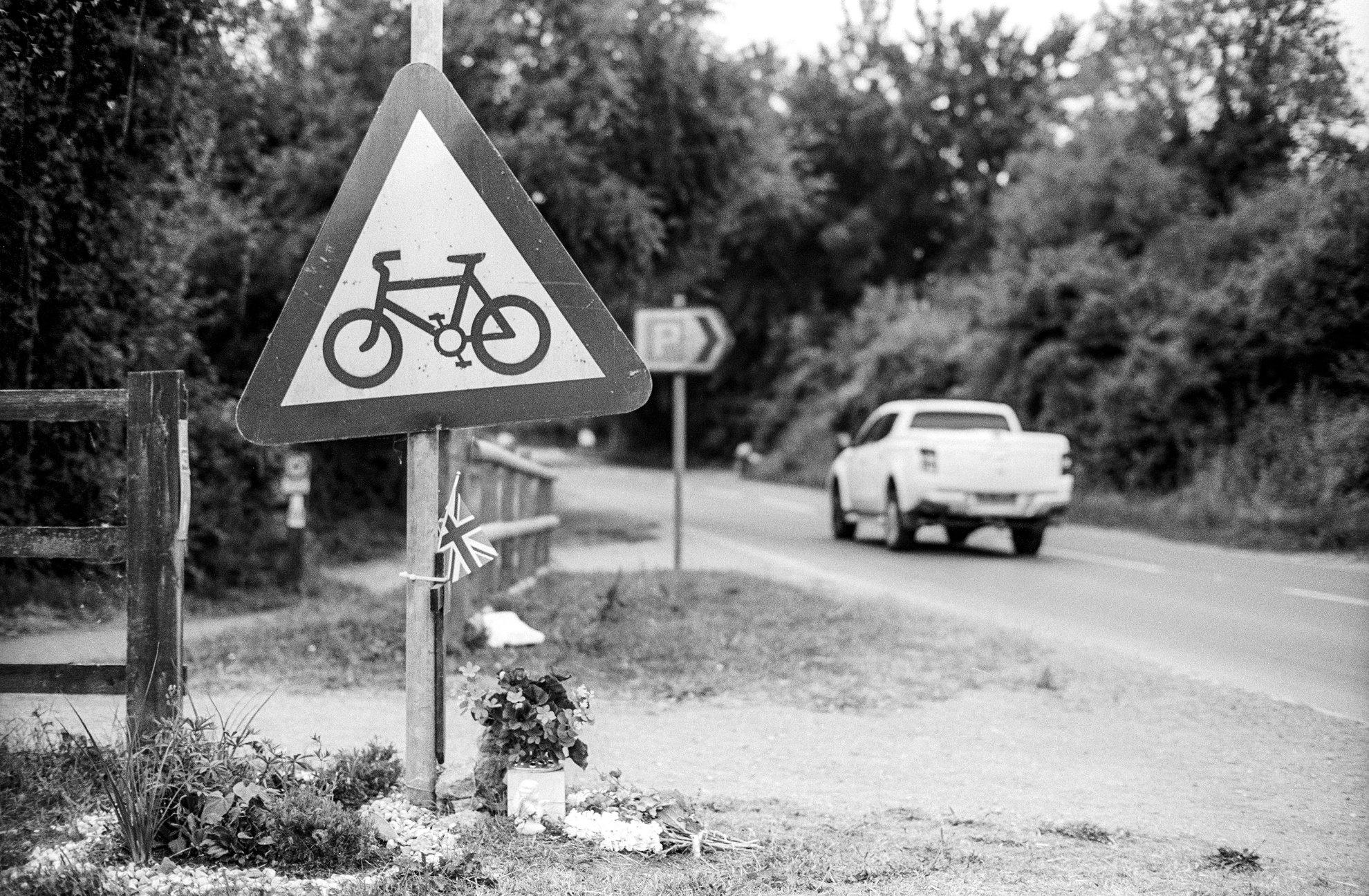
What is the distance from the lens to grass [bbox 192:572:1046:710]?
7324 mm

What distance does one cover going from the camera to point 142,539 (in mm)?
4195

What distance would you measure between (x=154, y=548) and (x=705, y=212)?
592 inches

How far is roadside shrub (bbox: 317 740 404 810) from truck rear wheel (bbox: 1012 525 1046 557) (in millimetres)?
12668

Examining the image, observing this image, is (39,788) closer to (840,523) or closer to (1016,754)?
(1016,754)

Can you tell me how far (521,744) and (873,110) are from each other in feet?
132

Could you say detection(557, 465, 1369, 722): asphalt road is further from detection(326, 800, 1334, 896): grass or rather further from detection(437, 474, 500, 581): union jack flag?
detection(437, 474, 500, 581): union jack flag

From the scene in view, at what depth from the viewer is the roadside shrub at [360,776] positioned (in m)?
4.36

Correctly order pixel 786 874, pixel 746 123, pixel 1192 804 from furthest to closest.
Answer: pixel 746 123
pixel 1192 804
pixel 786 874

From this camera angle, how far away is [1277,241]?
21.8 metres

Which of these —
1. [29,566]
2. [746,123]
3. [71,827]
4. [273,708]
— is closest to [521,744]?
[71,827]

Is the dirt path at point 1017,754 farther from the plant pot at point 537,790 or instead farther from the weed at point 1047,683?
the plant pot at point 537,790

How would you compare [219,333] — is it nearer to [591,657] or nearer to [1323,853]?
[591,657]

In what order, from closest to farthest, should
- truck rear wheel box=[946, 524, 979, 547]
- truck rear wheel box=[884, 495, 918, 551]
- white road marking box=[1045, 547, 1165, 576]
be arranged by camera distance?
white road marking box=[1045, 547, 1165, 576], truck rear wheel box=[884, 495, 918, 551], truck rear wheel box=[946, 524, 979, 547]

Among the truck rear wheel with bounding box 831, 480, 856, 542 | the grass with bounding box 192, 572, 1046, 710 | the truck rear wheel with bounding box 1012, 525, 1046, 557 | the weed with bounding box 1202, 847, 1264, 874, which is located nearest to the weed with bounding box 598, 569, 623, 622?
the grass with bounding box 192, 572, 1046, 710
